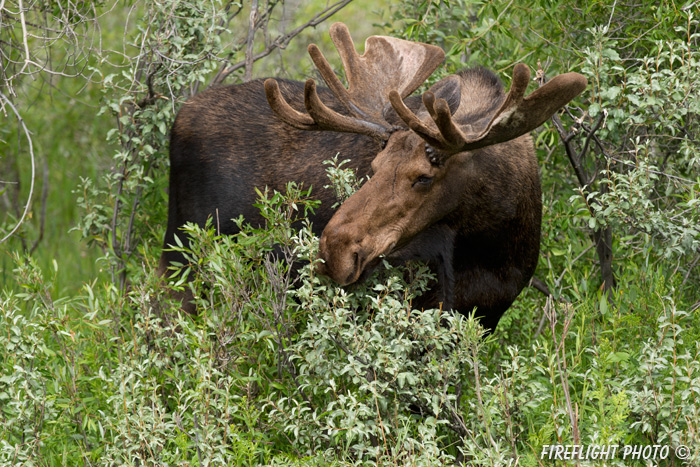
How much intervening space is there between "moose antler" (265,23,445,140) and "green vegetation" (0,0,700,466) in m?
0.34

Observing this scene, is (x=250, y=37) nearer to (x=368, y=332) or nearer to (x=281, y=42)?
(x=281, y=42)

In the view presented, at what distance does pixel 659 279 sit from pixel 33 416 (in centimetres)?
328

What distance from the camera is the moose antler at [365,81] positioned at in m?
4.32

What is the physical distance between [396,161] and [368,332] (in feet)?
3.08

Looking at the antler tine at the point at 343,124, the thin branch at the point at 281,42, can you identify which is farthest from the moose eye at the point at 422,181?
the thin branch at the point at 281,42

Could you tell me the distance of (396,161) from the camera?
13.7ft

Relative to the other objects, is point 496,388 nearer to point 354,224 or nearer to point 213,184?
point 354,224

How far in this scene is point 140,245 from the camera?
5.93 m

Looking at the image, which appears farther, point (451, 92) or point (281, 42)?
point (281, 42)

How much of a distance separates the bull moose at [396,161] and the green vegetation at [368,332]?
0.20 metres

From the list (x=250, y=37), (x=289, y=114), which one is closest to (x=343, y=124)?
(x=289, y=114)

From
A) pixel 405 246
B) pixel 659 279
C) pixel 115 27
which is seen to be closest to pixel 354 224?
pixel 405 246

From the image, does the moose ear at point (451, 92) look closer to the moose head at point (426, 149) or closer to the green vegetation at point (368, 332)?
the moose head at point (426, 149)

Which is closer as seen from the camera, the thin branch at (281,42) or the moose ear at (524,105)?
the moose ear at (524,105)
